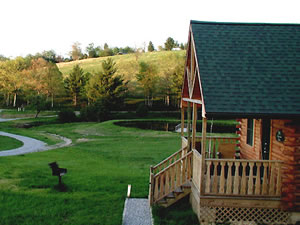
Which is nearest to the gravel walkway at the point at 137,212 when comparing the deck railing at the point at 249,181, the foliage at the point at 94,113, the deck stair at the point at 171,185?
the deck stair at the point at 171,185

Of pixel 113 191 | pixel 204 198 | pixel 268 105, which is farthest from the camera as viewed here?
pixel 113 191

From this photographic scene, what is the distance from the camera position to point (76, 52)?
129 meters

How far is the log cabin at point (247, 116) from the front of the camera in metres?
7.57

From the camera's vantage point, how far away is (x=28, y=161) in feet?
55.6

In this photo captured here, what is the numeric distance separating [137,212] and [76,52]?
127642 mm

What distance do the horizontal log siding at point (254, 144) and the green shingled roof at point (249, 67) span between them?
251 centimetres

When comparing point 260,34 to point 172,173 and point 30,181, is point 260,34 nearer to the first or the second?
point 172,173

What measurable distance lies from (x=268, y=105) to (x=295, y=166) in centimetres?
185

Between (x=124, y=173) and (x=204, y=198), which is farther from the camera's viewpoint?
(x=124, y=173)

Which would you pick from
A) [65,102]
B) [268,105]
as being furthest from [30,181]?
[65,102]

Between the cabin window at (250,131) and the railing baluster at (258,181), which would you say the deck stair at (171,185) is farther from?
the cabin window at (250,131)

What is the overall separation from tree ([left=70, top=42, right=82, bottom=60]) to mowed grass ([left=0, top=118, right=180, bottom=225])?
113 m

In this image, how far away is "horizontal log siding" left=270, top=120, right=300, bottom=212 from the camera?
7.70 m

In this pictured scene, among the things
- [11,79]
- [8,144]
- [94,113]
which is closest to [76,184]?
[8,144]
